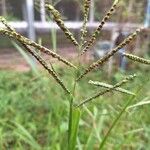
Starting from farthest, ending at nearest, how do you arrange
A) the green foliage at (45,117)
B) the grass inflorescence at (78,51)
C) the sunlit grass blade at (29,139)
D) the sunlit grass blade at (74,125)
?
the green foliage at (45,117) < the sunlit grass blade at (29,139) < the sunlit grass blade at (74,125) < the grass inflorescence at (78,51)

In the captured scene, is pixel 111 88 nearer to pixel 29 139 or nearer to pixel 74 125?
pixel 74 125

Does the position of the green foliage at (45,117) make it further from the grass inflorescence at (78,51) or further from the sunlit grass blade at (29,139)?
the grass inflorescence at (78,51)

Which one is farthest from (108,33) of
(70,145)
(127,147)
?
(70,145)

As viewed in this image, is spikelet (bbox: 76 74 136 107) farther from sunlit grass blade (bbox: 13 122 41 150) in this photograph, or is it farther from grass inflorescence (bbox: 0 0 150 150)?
sunlit grass blade (bbox: 13 122 41 150)

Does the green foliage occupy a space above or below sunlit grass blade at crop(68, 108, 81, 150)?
below

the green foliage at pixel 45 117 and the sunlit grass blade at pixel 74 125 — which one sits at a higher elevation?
the sunlit grass blade at pixel 74 125

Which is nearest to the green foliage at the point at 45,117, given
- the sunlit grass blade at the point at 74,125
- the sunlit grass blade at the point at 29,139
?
the sunlit grass blade at the point at 29,139

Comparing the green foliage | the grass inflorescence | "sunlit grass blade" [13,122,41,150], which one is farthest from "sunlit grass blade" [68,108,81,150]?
the green foliage

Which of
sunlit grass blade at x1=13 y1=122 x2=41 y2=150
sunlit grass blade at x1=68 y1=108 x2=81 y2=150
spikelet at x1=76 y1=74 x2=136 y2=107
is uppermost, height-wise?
spikelet at x1=76 y1=74 x2=136 y2=107

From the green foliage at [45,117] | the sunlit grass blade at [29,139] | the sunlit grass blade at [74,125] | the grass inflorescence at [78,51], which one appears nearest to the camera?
the grass inflorescence at [78,51]

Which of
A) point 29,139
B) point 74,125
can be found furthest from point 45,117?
point 74,125

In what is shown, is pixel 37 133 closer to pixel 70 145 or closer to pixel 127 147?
pixel 127 147
